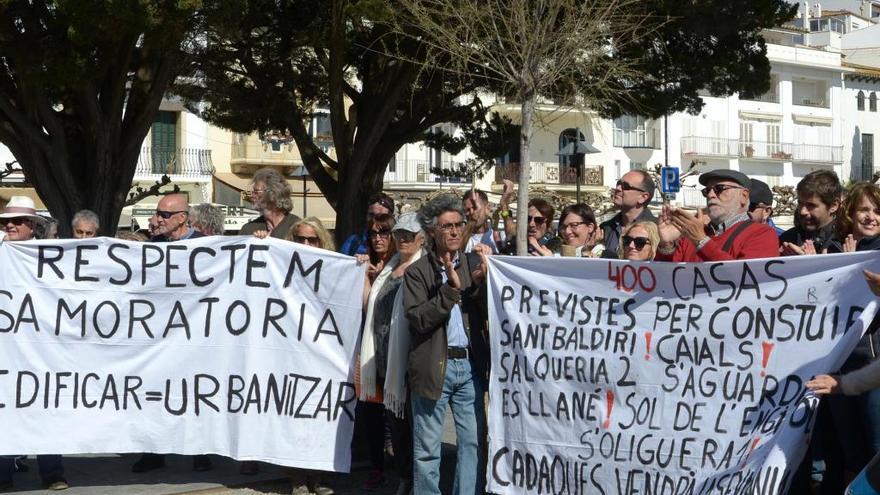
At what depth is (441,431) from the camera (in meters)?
6.46

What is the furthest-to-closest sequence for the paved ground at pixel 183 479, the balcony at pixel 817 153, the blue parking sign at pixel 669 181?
the balcony at pixel 817 153, the blue parking sign at pixel 669 181, the paved ground at pixel 183 479

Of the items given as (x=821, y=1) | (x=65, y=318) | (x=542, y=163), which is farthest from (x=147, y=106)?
(x=821, y=1)

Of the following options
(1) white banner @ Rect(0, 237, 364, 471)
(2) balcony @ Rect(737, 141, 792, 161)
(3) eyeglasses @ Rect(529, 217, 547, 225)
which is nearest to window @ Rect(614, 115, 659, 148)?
(2) balcony @ Rect(737, 141, 792, 161)

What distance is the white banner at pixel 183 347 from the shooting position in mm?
7203

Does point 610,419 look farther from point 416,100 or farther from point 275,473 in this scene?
point 416,100

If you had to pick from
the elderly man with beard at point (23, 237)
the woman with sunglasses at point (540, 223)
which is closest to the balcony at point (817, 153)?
the woman with sunglasses at point (540, 223)

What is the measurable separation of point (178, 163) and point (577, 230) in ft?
133

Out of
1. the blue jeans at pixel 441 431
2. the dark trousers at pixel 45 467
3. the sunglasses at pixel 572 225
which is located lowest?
the dark trousers at pixel 45 467

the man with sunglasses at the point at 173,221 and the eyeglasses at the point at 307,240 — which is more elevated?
the man with sunglasses at the point at 173,221

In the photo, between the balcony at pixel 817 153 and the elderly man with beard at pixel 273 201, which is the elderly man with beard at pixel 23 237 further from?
the balcony at pixel 817 153

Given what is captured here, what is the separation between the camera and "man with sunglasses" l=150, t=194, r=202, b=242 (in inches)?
316

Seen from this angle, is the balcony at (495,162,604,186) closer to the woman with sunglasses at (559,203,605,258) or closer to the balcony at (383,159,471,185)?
the balcony at (383,159,471,185)

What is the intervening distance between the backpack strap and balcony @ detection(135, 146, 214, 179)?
133 ft

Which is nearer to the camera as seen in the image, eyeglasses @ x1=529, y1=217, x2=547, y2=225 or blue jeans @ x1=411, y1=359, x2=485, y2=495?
blue jeans @ x1=411, y1=359, x2=485, y2=495
